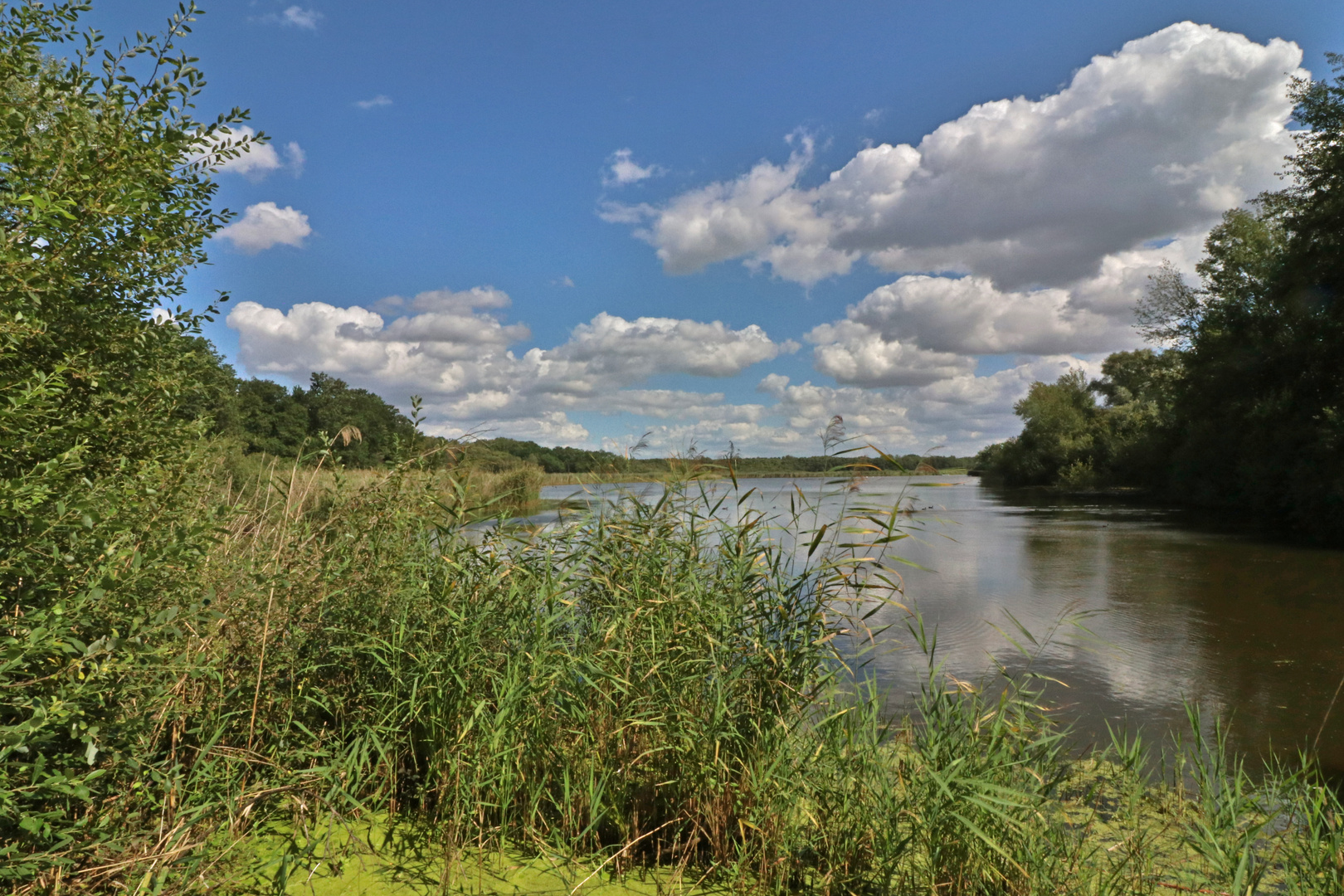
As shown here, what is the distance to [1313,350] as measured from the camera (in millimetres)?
17312

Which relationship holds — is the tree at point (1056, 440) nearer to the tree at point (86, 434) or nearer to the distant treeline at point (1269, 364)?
the distant treeline at point (1269, 364)

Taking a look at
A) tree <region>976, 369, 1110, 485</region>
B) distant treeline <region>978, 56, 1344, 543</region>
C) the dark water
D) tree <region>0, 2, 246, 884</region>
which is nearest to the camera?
tree <region>0, 2, 246, 884</region>

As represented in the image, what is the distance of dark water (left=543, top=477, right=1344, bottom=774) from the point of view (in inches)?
224

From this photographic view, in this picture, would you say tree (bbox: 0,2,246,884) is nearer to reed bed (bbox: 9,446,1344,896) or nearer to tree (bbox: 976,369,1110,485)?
reed bed (bbox: 9,446,1344,896)

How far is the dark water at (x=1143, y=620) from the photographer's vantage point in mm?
5688

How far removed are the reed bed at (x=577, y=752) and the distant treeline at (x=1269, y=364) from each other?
1806 centimetres

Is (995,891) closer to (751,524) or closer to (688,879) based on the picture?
(688,879)

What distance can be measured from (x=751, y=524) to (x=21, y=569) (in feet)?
9.54

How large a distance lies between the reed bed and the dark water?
0.77 meters

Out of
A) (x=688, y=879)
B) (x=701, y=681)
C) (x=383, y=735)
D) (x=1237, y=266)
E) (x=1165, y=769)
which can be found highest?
(x=1237, y=266)

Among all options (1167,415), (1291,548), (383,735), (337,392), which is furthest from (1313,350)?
(337,392)

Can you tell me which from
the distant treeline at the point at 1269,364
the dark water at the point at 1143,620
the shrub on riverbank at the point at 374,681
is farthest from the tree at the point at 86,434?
the distant treeline at the point at 1269,364

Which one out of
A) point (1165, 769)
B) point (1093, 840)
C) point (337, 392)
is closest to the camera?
point (1093, 840)

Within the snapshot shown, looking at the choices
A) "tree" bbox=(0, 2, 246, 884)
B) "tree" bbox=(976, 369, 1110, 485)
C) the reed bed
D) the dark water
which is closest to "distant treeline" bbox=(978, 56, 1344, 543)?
the dark water
